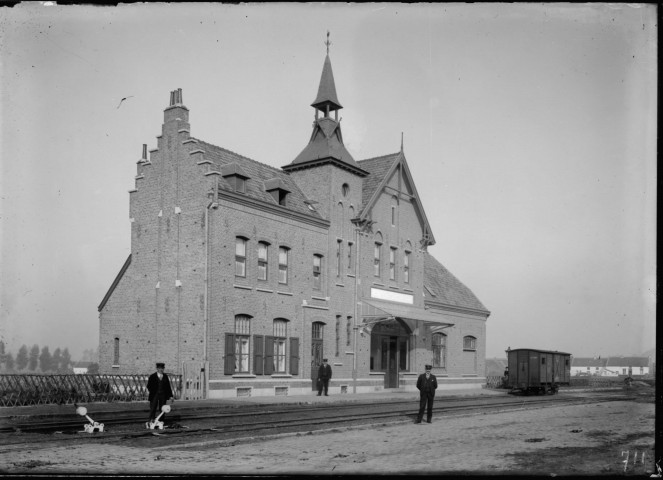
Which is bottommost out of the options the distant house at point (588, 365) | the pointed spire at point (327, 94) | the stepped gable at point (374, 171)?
the distant house at point (588, 365)

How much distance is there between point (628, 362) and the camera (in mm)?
153125

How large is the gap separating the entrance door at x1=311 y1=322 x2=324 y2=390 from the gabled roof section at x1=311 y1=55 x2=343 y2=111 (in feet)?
36.8

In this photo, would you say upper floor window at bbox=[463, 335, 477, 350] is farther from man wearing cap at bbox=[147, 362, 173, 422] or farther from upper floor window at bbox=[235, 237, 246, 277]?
man wearing cap at bbox=[147, 362, 173, 422]

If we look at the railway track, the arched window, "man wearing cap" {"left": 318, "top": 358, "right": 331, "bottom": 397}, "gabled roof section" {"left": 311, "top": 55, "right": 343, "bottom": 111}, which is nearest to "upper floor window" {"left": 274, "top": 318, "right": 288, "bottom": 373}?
"man wearing cap" {"left": 318, "top": 358, "right": 331, "bottom": 397}

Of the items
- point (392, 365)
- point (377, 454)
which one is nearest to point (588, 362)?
point (392, 365)

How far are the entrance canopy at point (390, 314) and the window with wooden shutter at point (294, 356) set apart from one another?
498 cm

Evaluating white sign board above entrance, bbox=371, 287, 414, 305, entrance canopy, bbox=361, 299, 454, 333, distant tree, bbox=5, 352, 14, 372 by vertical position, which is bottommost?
distant tree, bbox=5, 352, 14, 372

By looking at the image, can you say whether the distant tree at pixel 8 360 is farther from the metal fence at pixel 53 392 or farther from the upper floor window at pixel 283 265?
the upper floor window at pixel 283 265

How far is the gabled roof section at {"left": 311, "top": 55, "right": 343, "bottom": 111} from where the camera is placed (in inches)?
1425

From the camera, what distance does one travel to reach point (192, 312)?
91.1 ft

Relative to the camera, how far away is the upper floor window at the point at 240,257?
94.8 ft

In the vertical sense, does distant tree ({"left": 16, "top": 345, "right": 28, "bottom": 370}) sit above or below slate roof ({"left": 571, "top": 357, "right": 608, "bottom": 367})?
above

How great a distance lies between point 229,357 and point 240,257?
4.03 meters

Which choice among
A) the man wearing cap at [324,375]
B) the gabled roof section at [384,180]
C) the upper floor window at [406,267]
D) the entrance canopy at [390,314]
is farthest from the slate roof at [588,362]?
the man wearing cap at [324,375]
